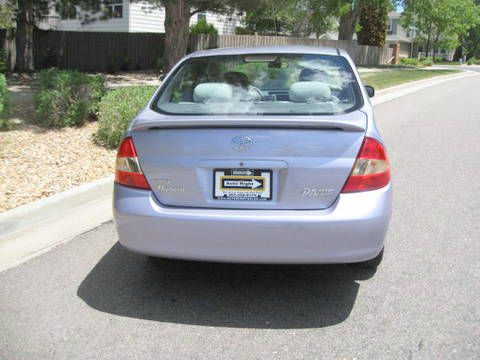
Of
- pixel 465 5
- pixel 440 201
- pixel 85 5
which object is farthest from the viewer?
pixel 465 5

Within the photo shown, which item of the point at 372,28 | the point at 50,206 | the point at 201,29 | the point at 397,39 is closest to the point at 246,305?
the point at 50,206

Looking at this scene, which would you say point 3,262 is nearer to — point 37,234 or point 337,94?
point 37,234

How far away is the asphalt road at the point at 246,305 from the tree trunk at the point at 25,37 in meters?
15.1

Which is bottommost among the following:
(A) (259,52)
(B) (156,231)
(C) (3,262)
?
(C) (3,262)

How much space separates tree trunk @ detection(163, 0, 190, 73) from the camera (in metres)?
15.9

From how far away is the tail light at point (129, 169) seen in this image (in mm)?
3633

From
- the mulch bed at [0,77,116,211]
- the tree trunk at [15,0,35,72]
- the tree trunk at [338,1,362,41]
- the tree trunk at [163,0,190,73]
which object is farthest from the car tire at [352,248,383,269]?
the tree trunk at [338,1,362,41]

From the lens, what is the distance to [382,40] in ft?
152

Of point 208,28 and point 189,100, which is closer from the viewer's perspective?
point 189,100

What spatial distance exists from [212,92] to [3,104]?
487 cm

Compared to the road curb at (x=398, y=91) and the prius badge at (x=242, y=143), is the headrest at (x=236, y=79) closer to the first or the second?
the prius badge at (x=242, y=143)

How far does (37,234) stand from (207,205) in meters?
2.14

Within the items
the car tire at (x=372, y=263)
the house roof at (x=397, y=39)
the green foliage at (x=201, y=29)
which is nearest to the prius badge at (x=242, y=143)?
the car tire at (x=372, y=263)

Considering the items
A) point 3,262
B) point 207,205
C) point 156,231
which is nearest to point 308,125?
point 207,205
